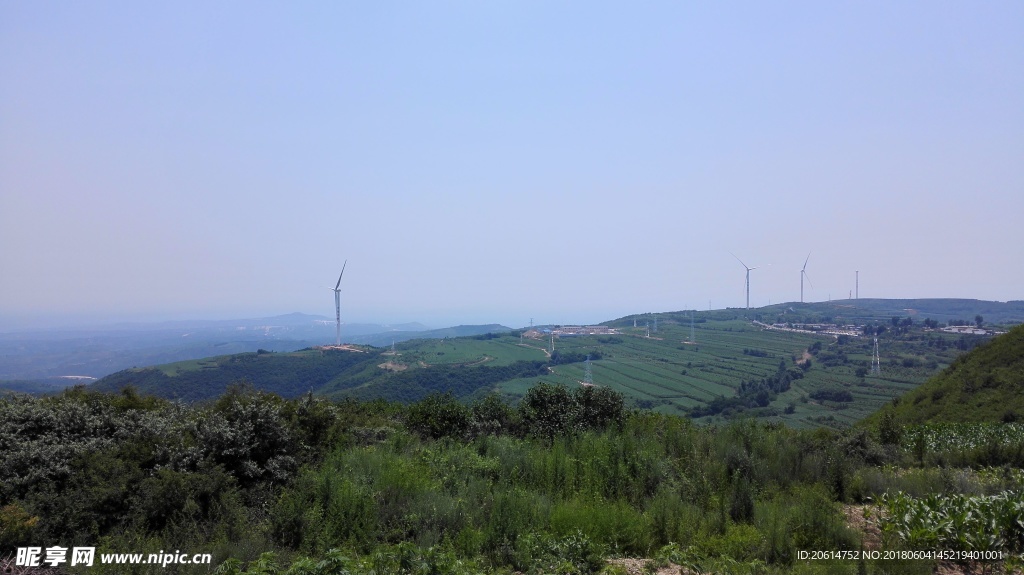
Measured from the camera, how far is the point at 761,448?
10.1m

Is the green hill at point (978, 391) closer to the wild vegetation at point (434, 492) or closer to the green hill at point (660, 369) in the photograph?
the green hill at point (660, 369)

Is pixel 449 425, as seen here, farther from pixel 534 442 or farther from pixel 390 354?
pixel 390 354

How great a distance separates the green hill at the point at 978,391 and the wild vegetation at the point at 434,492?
14.8 meters

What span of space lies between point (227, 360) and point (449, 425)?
52542mm

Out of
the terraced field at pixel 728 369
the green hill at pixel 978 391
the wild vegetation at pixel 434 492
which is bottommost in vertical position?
the terraced field at pixel 728 369

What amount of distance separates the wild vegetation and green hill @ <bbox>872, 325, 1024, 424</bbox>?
14773 mm

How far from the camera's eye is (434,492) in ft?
24.6

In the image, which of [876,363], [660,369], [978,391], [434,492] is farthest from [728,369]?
[434,492]

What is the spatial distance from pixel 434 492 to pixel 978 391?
29.9 metres

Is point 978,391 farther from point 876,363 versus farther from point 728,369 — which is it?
point 728,369

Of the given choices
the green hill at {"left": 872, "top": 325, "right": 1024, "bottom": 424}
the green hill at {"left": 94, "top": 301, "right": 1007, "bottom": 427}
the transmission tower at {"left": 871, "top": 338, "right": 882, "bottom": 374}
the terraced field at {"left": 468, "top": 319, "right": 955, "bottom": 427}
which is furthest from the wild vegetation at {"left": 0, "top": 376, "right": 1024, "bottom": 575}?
the transmission tower at {"left": 871, "top": 338, "right": 882, "bottom": 374}

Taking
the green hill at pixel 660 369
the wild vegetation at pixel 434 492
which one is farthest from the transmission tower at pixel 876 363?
the wild vegetation at pixel 434 492

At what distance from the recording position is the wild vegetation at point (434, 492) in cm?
586

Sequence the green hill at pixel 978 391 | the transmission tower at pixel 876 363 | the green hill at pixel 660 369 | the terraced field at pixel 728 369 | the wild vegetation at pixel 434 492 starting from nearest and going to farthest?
the wild vegetation at pixel 434 492, the green hill at pixel 978 391, the terraced field at pixel 728 369, the green hill at pixel 660 369, the transmission tower at pixel 876 363
